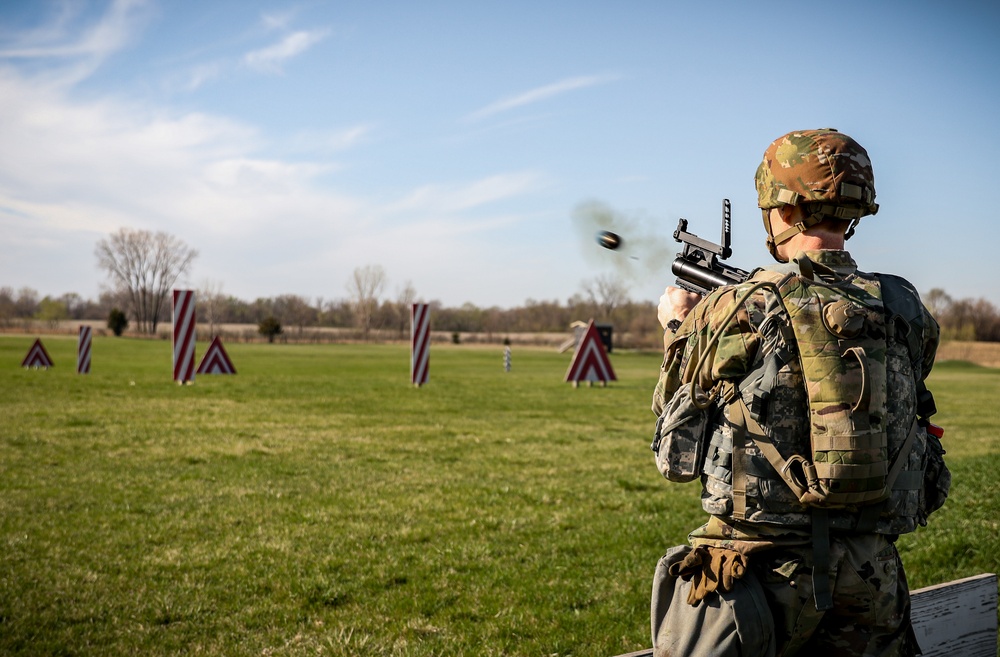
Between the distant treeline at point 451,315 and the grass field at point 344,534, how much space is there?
75.6 metres

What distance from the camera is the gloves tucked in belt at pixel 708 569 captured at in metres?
2.20

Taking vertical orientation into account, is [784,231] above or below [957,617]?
above

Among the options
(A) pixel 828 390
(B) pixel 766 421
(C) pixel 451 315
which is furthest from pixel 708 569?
(C) pixel 451 315

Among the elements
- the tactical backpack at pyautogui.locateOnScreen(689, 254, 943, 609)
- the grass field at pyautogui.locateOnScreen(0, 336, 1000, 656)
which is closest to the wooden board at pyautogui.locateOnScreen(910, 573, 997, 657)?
the tactical backpack at pyautogui.locateOnScreen(689, 254, 943, 609)

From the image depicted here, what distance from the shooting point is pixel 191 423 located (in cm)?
1484

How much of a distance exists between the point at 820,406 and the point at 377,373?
31145mm

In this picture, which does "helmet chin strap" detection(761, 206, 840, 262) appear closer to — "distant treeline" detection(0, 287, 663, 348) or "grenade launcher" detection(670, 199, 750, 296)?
"grenade launcher" detection(670, 199, 750, 296)

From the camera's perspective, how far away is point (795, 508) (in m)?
2.27

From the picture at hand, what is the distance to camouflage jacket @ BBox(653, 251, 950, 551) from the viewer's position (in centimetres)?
228

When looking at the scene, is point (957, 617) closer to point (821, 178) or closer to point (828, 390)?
point (828, 390)

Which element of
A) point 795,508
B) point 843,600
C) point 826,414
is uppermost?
point 826,414

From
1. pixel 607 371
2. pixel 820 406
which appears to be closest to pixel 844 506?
pixel 820 406

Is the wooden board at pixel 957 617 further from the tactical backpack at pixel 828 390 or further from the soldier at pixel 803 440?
the tactical backpack at pixel 828 390

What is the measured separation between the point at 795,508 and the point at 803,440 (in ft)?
0.64
